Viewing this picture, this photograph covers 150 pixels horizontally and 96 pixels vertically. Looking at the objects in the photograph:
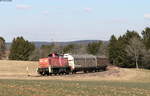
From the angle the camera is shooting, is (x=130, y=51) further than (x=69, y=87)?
Yes

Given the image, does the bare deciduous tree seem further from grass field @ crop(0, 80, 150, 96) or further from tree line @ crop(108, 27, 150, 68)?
grass field @ crop(0, 80, 150, 96)

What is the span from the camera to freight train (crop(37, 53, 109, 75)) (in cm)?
5794

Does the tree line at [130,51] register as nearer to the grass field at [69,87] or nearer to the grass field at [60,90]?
the grass field at [69,87]

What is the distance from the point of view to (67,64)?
2463 inches

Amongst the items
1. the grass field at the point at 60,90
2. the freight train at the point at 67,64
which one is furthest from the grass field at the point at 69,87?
the freight train at the point at 67,64

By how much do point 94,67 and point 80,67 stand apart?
586 cm

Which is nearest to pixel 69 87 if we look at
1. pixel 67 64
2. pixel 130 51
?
pixel 67 64

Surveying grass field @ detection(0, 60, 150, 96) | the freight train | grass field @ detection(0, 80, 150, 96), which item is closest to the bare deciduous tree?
A: the freight train

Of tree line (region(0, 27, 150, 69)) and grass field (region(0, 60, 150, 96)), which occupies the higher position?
tree line (region(0, 27, 150, 69))

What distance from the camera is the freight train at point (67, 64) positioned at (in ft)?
190

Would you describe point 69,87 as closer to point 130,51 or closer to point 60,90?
point 60,90

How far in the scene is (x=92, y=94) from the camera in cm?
1812

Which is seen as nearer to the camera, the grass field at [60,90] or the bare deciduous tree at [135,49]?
the grass field at [60,90]

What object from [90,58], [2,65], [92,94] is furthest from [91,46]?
[92,94]
